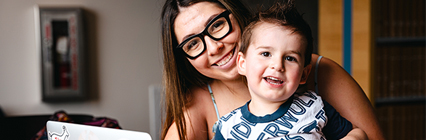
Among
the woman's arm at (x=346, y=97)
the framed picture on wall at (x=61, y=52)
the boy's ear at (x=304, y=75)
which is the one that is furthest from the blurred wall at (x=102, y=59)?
the boy's ear at (x=304, y=75)

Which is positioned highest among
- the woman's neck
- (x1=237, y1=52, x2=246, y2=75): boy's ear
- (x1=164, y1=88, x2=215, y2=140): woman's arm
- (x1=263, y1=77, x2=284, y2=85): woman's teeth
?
(x1=237, y1=52, x2=246, y2=75): boy's ear

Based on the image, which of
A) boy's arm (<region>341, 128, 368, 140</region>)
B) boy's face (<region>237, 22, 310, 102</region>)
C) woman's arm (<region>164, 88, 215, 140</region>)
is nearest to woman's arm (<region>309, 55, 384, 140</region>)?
boy's arm (<region>341, 128, 368, 140</region>)

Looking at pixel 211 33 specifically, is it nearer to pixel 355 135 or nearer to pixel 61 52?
pixel 355 135

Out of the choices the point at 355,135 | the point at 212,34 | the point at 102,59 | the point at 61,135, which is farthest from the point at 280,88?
the point at 102,59

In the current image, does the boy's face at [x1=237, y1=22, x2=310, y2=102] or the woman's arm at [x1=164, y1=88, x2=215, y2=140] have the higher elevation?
the boy's face at [x1=237, y1=22, x2=310, y2=102]

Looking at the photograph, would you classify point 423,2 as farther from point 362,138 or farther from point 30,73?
point 30,73

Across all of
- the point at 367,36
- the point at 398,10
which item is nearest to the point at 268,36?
the point at 367,36

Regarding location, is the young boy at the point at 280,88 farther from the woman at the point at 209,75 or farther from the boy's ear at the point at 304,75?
the woman at the point at 209,75

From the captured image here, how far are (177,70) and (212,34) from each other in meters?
0.22

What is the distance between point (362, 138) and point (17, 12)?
3849 millimetres

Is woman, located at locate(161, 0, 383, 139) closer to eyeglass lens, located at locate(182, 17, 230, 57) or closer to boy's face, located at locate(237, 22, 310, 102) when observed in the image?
eyeglass lens, located at locate(182, 17, 230, 57)

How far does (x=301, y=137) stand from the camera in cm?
93

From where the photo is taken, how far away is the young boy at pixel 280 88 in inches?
36.9

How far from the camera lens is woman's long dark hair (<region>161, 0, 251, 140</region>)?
4.04ft
